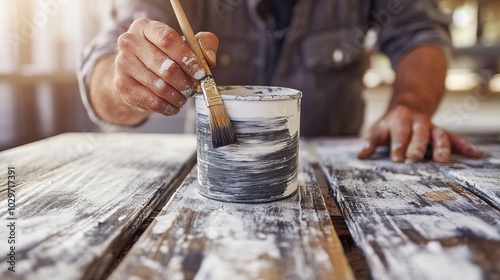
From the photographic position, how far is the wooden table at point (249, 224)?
0.62m

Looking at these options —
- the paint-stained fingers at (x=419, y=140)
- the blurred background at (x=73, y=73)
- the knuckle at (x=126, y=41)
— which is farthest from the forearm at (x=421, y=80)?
the blurred background at (x=73, y=73)

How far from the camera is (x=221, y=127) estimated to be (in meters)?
0.85

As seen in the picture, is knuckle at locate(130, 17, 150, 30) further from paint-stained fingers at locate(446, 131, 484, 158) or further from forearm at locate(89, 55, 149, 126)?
paint-stained fingers at locate(446, 131, 484, 158)

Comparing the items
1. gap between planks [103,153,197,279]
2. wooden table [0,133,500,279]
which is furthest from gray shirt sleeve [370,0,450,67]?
gap between planks [103,153,197,279]

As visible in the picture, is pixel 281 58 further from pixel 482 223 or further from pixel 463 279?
pixel 463 279

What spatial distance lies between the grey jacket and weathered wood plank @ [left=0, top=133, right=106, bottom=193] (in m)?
0.68

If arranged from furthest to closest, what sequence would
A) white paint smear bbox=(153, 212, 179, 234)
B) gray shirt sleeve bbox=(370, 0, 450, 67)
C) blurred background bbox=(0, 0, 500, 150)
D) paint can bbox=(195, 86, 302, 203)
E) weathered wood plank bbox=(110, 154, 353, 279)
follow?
blurred background bbox=(0, 0, 500, 150) < gray shirt sleeve bbox=(370, 0, 450, 67) < paint can bbox=(195, 86, 302, 203) < white paint smear bbox=(153, 212, 179, 234) < weathered wood plank bbox=(110, 154, 353, 279)

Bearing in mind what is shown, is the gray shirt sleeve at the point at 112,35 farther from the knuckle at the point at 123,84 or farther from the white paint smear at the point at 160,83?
the white paint smear at the point at 160,83

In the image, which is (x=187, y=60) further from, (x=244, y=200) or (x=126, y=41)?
(x=244, y=200)

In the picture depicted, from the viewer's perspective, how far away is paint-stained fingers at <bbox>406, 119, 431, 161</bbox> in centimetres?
127

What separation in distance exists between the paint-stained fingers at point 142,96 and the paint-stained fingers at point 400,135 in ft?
2.16

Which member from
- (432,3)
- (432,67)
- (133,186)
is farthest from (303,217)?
(432,3)

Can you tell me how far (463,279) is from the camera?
1.93ft

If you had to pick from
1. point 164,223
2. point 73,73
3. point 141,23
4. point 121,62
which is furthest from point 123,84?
point 73,73
